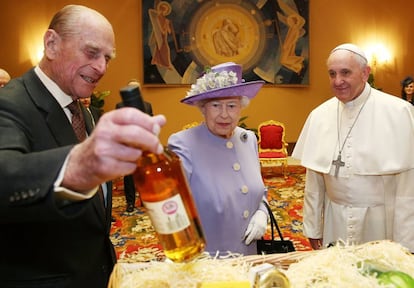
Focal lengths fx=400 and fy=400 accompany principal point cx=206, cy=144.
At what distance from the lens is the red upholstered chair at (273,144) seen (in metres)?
7.85

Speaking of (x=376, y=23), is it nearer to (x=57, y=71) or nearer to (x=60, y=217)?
(x=57, y=71)

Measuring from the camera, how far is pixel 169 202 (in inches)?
28.8

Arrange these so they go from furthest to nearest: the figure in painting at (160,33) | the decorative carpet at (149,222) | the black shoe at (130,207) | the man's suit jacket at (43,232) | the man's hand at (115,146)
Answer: the figure in painting at (160,33) < the black shoe at (130,207) < the decorative carpet at (149,222) < the man's suit jacket at (43,232) < the man's hand at (115,146)

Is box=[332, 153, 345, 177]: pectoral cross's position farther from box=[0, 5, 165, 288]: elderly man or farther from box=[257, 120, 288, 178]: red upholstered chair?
box=[257, 120, 288, 178]: red upholstered chair

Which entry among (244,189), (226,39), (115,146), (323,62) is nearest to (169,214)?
(115,146)

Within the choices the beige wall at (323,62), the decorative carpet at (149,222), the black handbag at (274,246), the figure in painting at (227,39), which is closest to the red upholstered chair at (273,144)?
the decorative carpet at (149,222)

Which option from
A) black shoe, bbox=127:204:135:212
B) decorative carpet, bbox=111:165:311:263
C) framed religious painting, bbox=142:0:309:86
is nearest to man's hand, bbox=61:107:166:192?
decorative carpet, bbox=111:165:311:263

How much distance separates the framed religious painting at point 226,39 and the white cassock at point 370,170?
5986mm

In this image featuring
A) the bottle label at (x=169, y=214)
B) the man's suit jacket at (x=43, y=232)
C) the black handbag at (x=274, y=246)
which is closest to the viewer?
the bottle label at (x=169, y=214)

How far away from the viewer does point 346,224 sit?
2488mm

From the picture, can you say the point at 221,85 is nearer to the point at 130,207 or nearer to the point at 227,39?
the point at 130,207

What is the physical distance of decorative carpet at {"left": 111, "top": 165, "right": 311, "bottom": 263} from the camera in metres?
4.25

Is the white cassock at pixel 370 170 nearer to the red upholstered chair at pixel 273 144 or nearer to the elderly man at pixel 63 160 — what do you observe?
the elderly man at pixel 63 160

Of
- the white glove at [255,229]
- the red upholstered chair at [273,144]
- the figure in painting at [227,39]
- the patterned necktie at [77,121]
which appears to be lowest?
the red upholstered chair at [273,144]
